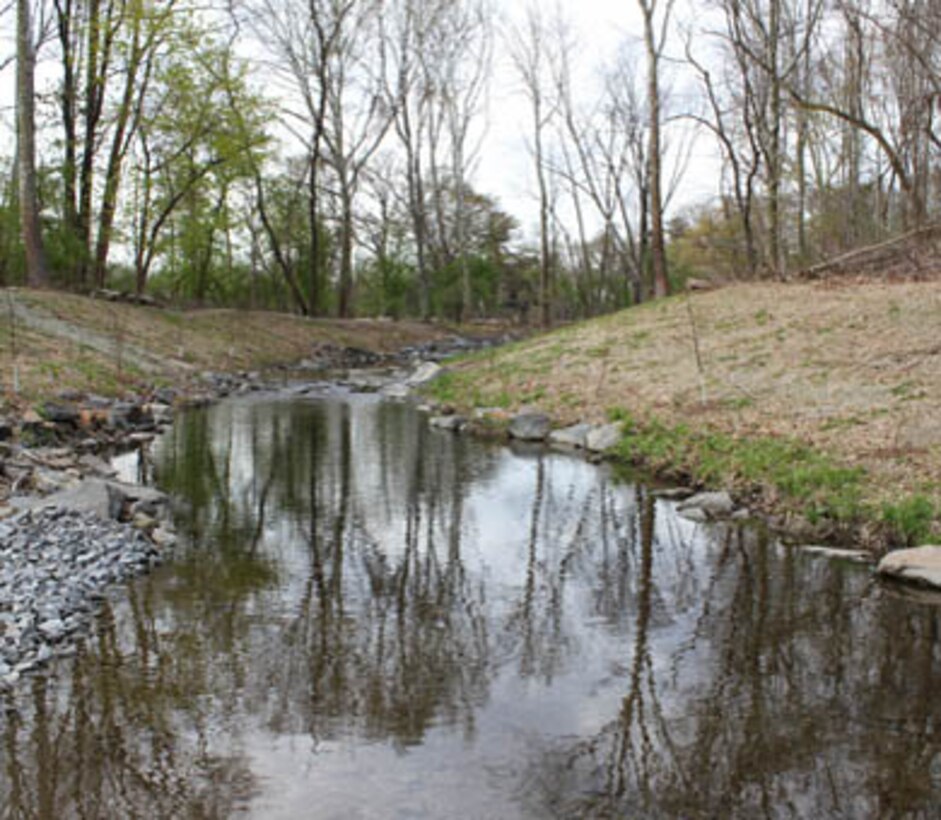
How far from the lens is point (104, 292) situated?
24.0m

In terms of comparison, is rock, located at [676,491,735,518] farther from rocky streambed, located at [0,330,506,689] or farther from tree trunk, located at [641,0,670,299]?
tree trunk, located at [641,0,670,299]

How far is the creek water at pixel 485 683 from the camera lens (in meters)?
3.71

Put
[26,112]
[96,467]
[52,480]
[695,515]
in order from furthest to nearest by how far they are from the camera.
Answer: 1. [26,112]
2. [96,467]
3. [52,480]
4. [695,515]

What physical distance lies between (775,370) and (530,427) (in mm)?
3700

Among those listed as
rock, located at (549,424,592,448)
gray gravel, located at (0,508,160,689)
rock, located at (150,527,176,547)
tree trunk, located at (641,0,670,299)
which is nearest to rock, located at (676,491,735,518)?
rock, located at (549,424,592,448)

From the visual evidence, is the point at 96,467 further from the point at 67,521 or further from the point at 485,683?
the point at 485,683

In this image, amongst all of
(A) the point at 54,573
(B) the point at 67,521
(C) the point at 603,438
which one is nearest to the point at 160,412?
(C) the point at 603,438

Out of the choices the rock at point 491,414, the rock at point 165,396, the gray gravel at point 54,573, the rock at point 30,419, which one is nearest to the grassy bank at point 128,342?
the rock at point 165,396

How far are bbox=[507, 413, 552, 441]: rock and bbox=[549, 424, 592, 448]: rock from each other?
0.20m

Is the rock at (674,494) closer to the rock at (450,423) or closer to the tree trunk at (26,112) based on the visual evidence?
the rock at (450,423)

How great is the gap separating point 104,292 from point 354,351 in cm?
857

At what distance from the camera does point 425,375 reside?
20.9m

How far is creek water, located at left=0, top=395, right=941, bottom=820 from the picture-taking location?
3.71 meters

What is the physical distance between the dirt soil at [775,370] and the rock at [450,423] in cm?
92
